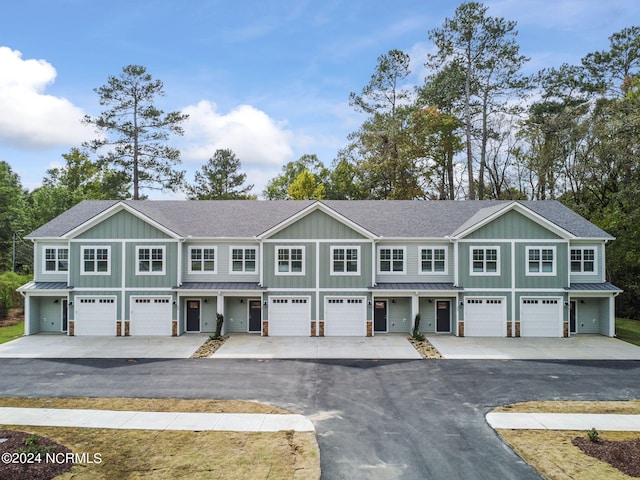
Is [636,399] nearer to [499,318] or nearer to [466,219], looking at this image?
[499,318]

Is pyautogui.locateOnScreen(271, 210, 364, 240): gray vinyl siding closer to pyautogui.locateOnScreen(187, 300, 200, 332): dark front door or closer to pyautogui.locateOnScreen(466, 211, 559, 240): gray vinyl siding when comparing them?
pyautogui.locateOnScreen(187, 300, 200, 332): dark front door

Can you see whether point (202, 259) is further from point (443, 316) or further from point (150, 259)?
point (443, 316)

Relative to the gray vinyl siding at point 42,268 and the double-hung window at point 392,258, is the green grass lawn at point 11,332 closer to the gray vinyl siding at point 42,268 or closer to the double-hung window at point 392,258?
the gray vinyl siding at point 42,268

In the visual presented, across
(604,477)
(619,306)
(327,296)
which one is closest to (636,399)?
(604,477)

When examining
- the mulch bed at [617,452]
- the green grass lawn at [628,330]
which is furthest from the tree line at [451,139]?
the mulch bed at [617,452]

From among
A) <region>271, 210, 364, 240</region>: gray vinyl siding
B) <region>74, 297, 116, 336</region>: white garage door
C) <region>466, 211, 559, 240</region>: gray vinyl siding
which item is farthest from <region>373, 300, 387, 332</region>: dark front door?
<region>74, 297, 116, 336</region>: white garage door

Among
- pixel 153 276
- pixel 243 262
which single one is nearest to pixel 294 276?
pixel 243 262
